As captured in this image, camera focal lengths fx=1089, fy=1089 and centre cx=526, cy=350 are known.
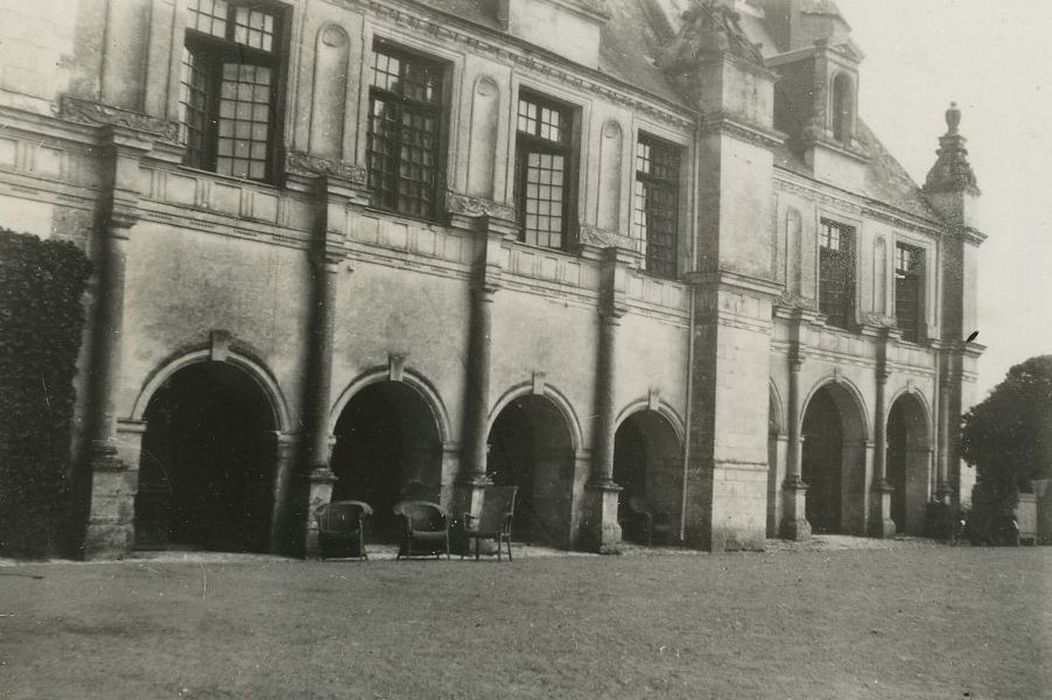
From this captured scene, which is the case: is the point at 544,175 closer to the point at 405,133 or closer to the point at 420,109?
the point at 420,109

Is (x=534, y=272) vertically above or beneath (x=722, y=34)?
beneath

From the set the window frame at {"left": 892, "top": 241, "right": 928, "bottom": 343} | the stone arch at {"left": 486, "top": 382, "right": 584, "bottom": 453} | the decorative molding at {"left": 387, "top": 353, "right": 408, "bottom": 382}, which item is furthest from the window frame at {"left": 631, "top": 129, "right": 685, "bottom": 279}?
the window frame at {"left": 892, "top": 241, "right": 928, "bottom": 343}

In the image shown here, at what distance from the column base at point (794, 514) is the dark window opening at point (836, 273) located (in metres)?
4.32

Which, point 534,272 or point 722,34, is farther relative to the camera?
point 722,34

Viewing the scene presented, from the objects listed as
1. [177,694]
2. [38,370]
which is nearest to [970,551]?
[38,370]

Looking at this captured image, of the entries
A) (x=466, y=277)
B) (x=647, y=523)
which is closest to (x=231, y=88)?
(x=466, y=277)

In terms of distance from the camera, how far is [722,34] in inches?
815

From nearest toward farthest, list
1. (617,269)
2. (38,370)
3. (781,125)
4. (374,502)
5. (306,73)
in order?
(38,370) → (306,73) → (374,502) → (617,269) → (781,125)

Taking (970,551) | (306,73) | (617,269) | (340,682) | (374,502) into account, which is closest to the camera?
(340,682)

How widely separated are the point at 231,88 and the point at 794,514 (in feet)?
48.7

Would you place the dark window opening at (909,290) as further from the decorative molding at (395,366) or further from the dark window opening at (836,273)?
the decorative molding at (395,366)

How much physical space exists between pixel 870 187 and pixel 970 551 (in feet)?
32.0

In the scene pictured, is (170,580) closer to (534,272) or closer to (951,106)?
(534,272)

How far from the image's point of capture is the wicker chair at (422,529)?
1437cm
